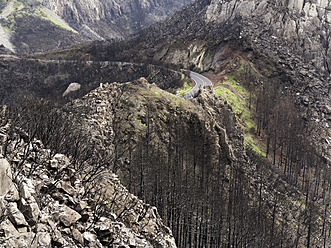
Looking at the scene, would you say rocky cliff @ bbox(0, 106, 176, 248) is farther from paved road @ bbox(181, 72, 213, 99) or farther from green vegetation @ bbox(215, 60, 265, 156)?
green vegetation @ bbox(215, 60, 265, 156)

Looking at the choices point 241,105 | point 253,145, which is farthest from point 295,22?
point 253,145

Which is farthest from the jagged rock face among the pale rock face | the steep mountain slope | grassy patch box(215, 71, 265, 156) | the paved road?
the pale rock face

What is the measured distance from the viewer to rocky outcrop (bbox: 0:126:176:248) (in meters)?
9.91

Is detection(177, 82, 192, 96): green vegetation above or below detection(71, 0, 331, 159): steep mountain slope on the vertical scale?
below

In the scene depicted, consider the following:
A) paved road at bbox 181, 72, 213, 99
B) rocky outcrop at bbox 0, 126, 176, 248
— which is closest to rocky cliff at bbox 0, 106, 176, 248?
rocky outcrop at bbox 0, 126, 176, 248

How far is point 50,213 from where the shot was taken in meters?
12.0

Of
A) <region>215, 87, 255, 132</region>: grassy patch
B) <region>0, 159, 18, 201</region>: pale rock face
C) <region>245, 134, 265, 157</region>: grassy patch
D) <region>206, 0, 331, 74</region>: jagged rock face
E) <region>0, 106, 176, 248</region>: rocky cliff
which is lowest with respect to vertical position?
<region>245, 134, 265, 157</region>: grassy patch

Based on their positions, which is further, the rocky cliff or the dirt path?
the dirt path

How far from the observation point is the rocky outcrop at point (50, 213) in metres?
9.91

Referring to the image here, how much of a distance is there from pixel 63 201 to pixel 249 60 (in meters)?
103

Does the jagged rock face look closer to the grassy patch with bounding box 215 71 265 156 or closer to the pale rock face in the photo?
the grassy patch with bounding box 215 71 265 156

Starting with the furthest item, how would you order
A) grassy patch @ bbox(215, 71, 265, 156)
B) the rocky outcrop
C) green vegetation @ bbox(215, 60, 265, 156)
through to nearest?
green vegetation @ bbox(215, 60, 265, 156) < grassy patch @ bbox(215, 71, 265, 156) < the rocky outcrop

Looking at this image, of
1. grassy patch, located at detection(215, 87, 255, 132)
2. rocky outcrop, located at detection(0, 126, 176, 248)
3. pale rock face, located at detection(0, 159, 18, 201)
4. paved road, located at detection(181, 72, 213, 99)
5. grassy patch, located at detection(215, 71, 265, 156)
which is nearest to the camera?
rocky outcrop, located at detection(0, 126, 176, 248)

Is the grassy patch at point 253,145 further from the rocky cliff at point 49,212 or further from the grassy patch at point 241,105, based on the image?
the rocky cliff at point 49,212
